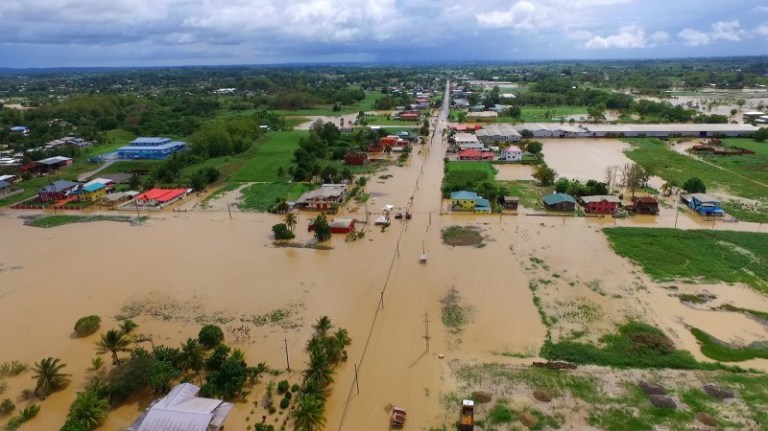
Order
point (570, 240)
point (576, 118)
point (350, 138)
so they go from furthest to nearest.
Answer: point (576, 118) < point (350, 138) < point (570, 240)

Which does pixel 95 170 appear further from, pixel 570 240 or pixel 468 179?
pixel 570 240

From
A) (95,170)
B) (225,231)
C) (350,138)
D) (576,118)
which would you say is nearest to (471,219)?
(225,231)

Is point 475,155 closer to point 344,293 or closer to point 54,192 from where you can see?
point 344,293

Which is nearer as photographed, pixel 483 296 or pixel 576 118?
pixel 483 296

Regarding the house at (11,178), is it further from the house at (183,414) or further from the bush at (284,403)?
the bush at (284,403)

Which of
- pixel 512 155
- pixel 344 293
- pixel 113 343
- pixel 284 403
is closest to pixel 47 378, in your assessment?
pixel 113 343

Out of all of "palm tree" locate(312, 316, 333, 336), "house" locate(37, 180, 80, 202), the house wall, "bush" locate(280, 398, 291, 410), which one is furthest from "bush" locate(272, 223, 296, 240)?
"house" locate(37, 180, 80, 202)
